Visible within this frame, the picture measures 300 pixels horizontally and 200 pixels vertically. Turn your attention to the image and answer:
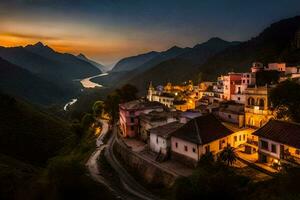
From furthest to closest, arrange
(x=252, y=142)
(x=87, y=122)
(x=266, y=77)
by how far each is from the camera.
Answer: (x=87, y=122) → (x=266, y=77) → (x=252, y=142)

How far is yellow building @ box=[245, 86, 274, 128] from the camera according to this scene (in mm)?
44725

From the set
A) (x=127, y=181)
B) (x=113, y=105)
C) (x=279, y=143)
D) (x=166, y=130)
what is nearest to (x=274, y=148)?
(x=279, y=143)

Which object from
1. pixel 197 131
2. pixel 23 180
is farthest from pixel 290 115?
pixel 23 180

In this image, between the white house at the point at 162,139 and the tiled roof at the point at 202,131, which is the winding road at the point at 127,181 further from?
the tiled roof at the point at 202,131

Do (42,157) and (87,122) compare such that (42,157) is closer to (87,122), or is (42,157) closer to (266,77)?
(87,122)

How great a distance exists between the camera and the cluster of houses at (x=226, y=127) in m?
33.6

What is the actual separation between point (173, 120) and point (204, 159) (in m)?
17.2

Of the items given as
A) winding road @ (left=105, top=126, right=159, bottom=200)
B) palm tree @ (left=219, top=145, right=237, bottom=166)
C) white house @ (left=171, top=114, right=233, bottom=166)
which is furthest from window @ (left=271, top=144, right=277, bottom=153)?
winding road @ (left=105, top=126, right=159, bottom=200)

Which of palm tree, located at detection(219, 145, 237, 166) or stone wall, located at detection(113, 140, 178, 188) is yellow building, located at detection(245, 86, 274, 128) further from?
stone wall, located at detection(113, 140, 178, 188)

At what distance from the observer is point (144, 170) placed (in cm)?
4088

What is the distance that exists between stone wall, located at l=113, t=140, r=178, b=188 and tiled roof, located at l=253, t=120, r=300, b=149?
13.4 m

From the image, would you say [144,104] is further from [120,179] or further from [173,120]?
[120,179]

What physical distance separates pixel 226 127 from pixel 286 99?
1010cm

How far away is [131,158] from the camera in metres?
45.5
